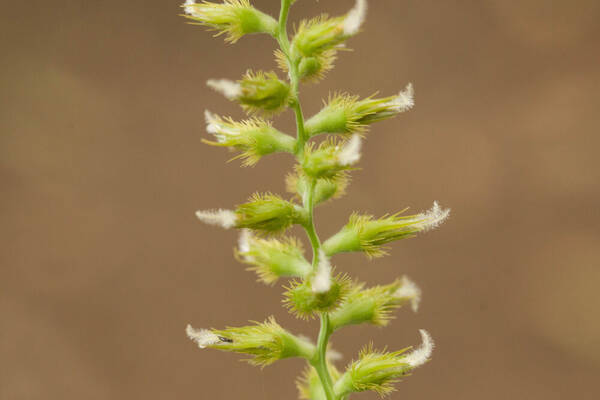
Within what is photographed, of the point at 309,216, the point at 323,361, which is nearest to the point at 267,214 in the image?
the point at 309,216

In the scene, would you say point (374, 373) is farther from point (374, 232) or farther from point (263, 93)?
point (263, 93)

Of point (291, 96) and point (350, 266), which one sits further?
point (350, 266)

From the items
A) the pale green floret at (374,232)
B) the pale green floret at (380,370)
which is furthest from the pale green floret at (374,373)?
the pale green floret at (374,232)

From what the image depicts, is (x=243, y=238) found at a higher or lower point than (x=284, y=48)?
lower

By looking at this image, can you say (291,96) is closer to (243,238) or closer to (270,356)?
(243,238)

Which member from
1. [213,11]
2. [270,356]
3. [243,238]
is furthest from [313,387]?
[213,11]

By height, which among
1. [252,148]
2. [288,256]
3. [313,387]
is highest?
[252,148]

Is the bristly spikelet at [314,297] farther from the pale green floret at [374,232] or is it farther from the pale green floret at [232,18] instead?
the pale green floret at [232,18]
